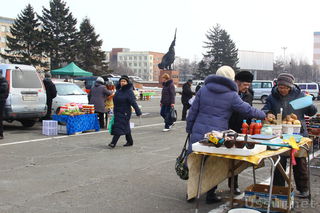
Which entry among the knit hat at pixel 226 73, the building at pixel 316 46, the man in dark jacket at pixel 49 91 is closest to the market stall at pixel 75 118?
the man in dark jacket at pixel 49 91

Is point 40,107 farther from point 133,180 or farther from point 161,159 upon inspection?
point 133,180

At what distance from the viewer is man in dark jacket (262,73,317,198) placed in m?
5.32

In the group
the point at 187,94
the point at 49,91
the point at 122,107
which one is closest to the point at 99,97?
the point at 49,91

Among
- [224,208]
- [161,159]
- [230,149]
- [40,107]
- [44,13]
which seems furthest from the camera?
[44,13]

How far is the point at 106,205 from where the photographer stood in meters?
5.02

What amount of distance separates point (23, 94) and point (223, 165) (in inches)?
340

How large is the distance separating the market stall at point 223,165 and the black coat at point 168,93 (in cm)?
735

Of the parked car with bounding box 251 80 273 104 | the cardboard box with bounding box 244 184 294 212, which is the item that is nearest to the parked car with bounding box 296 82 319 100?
the parked car with bounding box 251 80 273 104

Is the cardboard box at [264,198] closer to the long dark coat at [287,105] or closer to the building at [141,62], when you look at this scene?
the long dark coat at [287,105]

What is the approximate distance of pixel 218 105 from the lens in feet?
15.7

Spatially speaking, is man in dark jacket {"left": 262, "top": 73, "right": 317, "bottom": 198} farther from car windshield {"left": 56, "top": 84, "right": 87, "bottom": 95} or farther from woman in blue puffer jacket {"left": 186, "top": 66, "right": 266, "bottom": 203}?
car windshield {"left": 56, "top": 84, "right": 87, "bottom": 95}

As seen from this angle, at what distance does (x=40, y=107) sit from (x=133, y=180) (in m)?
7.01

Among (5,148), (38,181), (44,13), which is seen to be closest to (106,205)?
(38,181)

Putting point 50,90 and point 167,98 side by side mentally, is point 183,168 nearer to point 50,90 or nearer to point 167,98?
point 167,98
